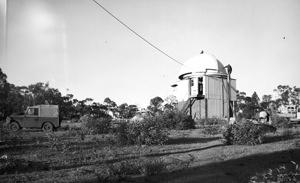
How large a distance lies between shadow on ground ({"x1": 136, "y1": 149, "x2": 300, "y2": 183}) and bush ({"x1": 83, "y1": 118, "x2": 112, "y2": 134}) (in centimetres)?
1172

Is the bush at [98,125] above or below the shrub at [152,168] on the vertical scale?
above

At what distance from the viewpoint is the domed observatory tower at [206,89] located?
3881 cm

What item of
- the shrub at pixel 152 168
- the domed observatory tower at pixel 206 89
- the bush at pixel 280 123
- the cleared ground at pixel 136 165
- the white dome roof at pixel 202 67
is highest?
the white dome roof at pixel 202 67

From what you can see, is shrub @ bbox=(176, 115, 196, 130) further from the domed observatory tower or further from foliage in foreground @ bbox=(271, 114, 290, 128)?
the domed observatory tower

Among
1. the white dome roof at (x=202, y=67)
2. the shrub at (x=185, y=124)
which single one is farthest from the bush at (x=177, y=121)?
the white dome roof at (x=202, y=67)

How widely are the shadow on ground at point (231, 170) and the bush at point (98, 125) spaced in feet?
38.4

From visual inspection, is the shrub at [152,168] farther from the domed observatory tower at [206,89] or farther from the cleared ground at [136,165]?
the domed observatory tower at [206,89]

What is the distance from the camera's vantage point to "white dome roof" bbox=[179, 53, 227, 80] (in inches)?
1548

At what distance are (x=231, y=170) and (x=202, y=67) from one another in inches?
1316

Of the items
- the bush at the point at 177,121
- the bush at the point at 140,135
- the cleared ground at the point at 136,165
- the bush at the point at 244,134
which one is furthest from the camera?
the bush at the point at 177,121

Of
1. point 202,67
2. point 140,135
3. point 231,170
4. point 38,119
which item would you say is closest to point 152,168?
point 231,170

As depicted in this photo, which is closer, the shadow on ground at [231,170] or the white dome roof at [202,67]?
the shadow on ground at [231,170]

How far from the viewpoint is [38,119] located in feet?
73.6

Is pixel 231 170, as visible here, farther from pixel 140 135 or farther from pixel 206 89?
pixel 206 89
